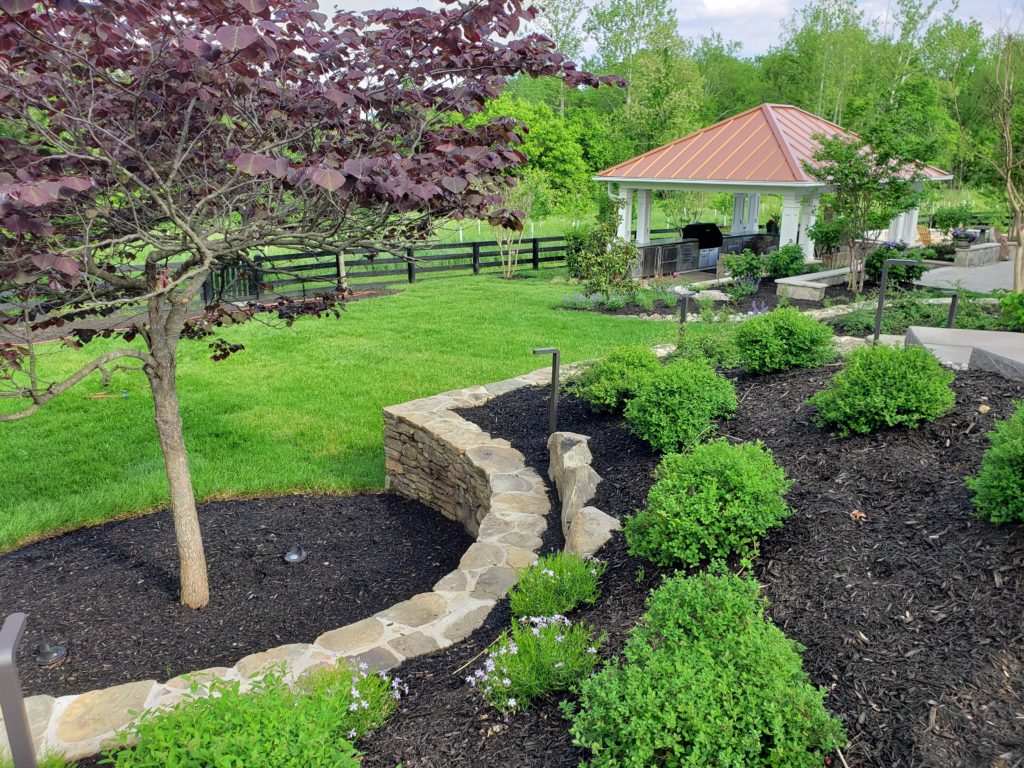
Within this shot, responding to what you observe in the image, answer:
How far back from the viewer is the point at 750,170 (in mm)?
14930

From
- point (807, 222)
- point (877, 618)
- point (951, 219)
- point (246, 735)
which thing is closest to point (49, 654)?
point (246, 735)

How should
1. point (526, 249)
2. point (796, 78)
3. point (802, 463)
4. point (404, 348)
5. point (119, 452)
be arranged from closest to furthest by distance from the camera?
point (802, 463) < point (119, 452) < point (404, 348) < point (526, 249) < point (796, 78)

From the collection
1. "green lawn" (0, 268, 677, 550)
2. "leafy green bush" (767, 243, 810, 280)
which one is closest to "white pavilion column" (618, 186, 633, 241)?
"leafy green bush" (767, 243, 810, 280)

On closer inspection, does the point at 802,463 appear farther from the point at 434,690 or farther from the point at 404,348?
the point at 404,348

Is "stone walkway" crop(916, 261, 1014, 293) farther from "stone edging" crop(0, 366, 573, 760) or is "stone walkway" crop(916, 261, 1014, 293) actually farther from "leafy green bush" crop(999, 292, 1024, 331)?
"stone edging" crop(0, 366, 573, 760)

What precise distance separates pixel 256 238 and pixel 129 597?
8.00ft

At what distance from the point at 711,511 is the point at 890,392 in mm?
1520

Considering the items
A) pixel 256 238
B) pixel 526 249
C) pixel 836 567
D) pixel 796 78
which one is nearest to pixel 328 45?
pixel 256 238

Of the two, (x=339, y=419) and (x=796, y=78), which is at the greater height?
(x=796, y=78)

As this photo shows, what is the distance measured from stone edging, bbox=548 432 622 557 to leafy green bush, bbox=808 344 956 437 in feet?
4.79

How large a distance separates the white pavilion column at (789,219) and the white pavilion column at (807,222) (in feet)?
0.66

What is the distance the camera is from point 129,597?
174 inches

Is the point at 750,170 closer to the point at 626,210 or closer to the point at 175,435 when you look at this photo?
the point at 626,210

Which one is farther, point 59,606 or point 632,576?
point 59,606
